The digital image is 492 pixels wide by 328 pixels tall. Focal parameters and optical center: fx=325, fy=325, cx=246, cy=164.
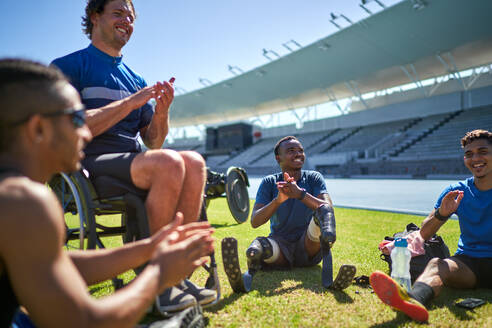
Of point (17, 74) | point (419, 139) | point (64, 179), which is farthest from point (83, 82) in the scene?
point (419, 139)

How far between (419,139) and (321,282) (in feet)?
85.1

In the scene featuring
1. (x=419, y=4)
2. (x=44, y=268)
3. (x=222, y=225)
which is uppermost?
(x=419, y=4)

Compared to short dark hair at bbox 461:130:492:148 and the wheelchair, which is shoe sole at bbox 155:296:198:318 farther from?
short dark hair at bbox 461:130:492:148

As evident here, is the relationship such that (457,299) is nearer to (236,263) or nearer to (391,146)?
(236,263)

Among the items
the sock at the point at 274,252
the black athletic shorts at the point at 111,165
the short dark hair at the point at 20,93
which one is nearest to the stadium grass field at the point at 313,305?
the sock at the point at 274,252

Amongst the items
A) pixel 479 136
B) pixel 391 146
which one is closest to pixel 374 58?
pixel 391 146

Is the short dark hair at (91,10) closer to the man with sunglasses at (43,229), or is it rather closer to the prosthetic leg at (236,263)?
the man with sunglasses at (43,229)

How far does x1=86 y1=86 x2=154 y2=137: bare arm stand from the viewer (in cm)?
183

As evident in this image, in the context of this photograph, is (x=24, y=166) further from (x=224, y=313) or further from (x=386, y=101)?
(x=386, y=101)

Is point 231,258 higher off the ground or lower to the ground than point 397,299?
higher

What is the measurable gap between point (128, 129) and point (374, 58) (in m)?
29.4

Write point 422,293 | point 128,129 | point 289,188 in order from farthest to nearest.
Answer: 1. point 289,188
2. point 128,129
3. point 422,293

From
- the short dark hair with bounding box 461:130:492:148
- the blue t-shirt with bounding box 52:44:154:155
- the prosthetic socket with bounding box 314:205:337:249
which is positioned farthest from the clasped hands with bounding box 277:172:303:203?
the short dark hair with bounding box 461:130:492:148

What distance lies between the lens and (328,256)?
2.48 m
